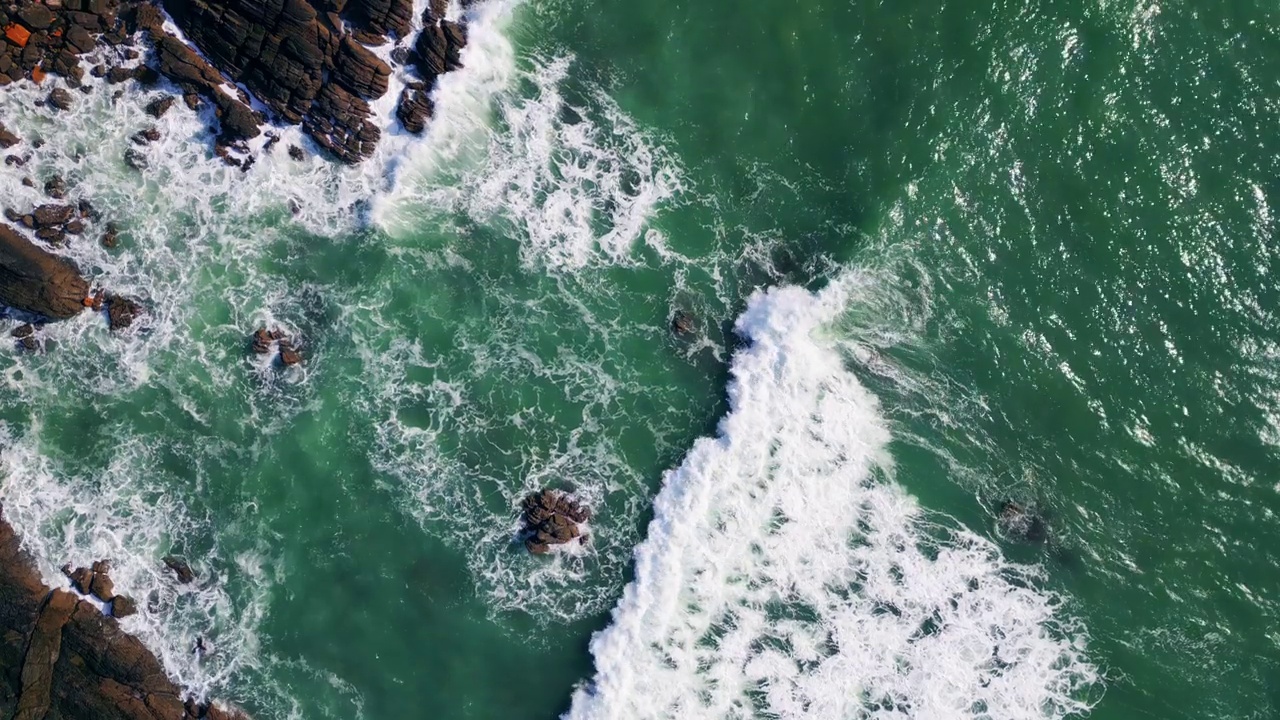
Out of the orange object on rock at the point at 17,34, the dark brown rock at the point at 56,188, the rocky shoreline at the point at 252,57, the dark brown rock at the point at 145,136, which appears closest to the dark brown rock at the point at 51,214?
the dark brown rock at the point at 56,188

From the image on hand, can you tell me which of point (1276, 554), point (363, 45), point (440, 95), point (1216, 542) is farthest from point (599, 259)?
point (1276, 554)

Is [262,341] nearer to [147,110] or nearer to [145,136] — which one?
[145,136]

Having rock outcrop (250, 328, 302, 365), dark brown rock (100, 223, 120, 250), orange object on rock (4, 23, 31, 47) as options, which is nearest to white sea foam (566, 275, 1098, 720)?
rock outcrop (250, 328, 302, 365)

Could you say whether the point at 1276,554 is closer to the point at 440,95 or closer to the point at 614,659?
the point at 614,659

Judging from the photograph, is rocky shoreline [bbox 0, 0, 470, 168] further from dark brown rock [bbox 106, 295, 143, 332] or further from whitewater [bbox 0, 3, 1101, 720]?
dark brown rock [bbox 106, 295, 143, 332]

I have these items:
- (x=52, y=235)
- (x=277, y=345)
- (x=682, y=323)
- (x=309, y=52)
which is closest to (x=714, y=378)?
(x=682, y=323)
